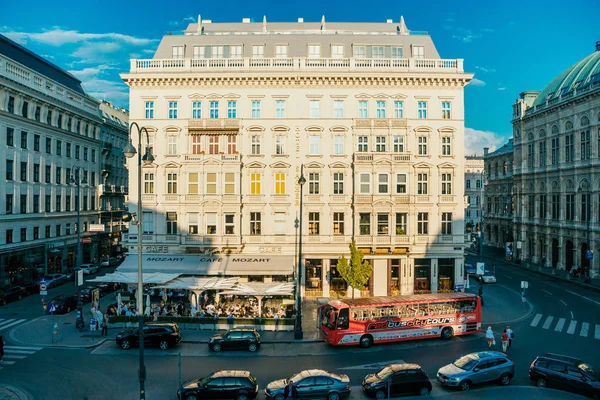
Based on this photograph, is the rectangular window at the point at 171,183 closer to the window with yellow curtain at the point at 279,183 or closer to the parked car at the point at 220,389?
the window with yellow curtain at the point at 279,183

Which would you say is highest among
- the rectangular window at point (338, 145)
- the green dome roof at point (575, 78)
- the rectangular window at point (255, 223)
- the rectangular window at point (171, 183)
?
the green dome roof at point (575, 78)

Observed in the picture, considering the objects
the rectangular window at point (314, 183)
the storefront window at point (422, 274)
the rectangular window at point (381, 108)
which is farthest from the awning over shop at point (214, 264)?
the rectangular window at point (381, 108)

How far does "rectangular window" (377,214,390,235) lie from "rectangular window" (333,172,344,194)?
419 centimetres

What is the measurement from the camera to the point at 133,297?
36031 mm

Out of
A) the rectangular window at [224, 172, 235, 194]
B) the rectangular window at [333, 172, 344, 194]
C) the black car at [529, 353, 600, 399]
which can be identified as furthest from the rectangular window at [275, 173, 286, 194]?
the black car at [529, 353, 600, 399]

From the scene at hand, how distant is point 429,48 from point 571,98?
24446 mm

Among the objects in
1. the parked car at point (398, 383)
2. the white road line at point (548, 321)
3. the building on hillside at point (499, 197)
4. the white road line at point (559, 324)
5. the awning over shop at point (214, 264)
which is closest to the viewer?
the parked car at point (398, 383)

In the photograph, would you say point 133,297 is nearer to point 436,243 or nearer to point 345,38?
point 436,243

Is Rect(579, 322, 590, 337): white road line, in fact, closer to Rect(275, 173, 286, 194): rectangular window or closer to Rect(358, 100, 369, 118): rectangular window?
Rect(358, 100, 369, 118): rectangular window

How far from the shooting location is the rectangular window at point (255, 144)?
39875mm

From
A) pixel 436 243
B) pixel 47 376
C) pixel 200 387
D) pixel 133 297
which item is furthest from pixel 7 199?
pixel 436 243

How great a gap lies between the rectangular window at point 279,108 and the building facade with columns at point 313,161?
0.30 feet

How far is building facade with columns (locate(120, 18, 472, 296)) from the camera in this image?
39.3 meters

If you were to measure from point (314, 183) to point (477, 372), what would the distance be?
74.8 ft
